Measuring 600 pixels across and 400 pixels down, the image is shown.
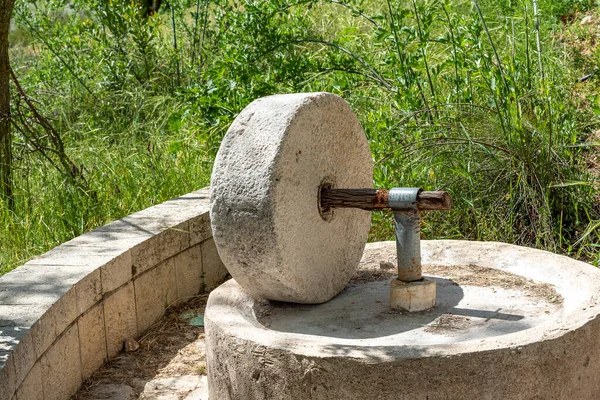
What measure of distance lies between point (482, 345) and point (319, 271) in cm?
94

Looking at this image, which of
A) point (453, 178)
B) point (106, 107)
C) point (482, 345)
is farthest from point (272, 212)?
point (106, 107)

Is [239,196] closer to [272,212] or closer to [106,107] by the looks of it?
[272,212]

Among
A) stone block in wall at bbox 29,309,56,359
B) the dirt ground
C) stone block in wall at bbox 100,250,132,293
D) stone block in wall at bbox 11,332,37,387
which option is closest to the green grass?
stone block in wall at bbox 100,250,132,293

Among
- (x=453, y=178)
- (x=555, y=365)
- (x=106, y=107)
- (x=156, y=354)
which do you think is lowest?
(x=156, y=354)

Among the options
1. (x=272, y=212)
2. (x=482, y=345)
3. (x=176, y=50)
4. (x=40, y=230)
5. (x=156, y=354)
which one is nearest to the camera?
(x=482, y=345)

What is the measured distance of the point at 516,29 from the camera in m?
7.08

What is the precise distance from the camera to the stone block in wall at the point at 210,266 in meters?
4.90

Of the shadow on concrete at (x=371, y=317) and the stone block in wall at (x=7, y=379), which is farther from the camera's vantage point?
the shadow on concrete at (x=371, y=317)

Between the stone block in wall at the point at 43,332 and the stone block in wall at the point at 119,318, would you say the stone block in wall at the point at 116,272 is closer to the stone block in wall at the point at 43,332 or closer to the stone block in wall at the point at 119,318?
the stone block in wall at the point at 119,318

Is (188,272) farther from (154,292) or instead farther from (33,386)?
(33,386)

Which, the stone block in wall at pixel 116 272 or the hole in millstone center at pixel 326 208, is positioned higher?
the hole in millstone center at pixel 326 208

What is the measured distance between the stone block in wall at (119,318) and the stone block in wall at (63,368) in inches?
12.6

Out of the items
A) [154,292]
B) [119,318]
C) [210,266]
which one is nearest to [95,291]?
[119,318]

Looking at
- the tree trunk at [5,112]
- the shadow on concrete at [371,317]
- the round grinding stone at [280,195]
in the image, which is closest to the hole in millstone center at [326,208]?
the round grinding stone at [280,195]
